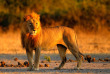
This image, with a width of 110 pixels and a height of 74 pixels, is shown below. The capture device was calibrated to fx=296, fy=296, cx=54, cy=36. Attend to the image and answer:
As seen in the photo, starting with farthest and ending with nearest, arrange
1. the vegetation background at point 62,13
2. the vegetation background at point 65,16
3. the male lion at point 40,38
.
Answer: the vegetation background at point 62,13, the vegetation background at point 65,16, the male lion at point 40,38

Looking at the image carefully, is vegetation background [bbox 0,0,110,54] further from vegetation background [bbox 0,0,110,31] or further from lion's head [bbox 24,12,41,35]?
lion's head [bbox 24,12,41,35]

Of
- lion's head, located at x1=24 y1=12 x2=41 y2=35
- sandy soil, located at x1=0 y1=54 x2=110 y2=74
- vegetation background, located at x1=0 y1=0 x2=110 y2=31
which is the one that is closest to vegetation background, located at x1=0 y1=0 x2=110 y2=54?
vegetation background, located at x1=0 y1=0 x2=110 y2=31

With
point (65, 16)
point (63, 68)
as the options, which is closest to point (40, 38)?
point (63, 68)

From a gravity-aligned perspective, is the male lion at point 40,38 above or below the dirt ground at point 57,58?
above

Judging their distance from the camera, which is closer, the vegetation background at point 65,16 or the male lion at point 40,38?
the male lion at point 40,38

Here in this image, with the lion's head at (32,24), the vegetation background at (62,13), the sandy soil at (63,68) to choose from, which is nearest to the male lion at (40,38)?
the lion's head at (32,24)

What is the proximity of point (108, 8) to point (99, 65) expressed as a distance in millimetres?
13142

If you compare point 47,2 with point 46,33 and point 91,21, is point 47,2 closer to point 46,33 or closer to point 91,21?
point 91,21

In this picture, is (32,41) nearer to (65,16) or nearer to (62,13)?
(65,16)

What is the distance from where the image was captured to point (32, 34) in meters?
6.87

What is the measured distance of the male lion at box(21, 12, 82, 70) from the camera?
6961 mm

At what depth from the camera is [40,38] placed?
7113mm

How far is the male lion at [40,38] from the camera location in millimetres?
6961

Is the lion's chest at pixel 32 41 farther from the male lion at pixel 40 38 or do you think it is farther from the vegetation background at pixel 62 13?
the vegetation background at pixel 62 13
